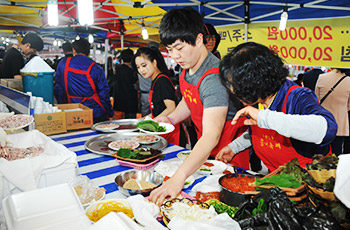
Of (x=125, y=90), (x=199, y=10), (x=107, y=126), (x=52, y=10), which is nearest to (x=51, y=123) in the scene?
(x=107, y=126)

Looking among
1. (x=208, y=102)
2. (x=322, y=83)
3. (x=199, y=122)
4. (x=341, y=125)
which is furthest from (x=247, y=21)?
(x=208, y=102)

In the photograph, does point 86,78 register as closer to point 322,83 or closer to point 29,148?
point 29,148

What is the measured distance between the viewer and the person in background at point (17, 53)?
4481 mm

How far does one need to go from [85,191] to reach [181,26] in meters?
1.19

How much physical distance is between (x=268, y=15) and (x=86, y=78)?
3489 mm

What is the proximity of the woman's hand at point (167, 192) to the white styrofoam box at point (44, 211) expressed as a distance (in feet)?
1.40

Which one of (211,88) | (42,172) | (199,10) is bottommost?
(42,172)

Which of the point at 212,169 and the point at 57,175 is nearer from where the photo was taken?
the point at 57,175

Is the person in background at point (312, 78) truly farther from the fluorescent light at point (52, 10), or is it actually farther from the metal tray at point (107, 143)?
the fluorescent light at point (52, 10)

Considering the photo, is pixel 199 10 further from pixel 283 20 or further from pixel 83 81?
pixel 83 81

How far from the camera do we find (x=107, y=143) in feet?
7.82

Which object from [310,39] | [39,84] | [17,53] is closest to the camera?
[39,84]

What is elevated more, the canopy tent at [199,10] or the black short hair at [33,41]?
the canopy tent at [199,10]

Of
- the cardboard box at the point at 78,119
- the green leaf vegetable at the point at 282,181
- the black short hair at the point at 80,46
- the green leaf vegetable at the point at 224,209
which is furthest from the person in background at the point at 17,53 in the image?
the green leaf vegetable at the point at 282,181
